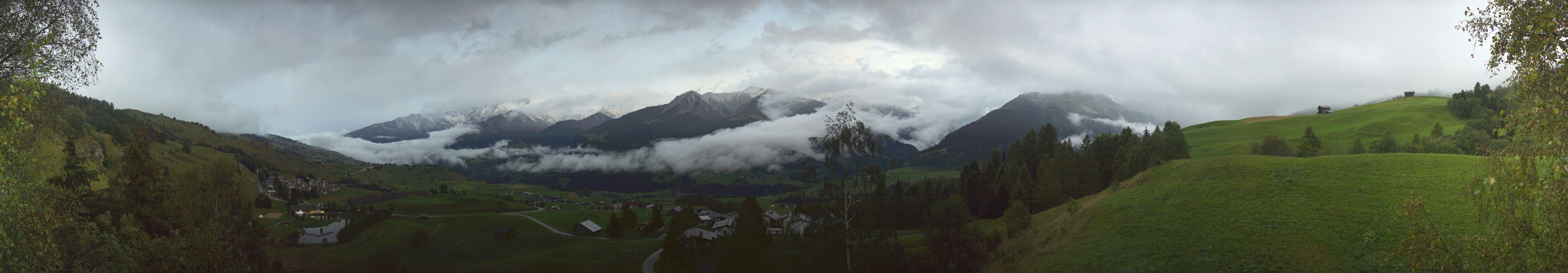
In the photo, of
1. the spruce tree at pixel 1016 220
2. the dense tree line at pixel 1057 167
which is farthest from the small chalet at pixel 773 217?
the spruce tree at pixel 1016 220

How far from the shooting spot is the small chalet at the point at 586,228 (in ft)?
324

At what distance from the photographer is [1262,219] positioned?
1260 inches

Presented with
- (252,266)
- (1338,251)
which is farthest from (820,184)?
(252,266)

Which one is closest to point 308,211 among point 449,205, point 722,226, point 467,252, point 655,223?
point 449,205

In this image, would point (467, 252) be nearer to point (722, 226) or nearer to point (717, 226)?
point (717, 226)

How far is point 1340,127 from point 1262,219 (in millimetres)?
129423

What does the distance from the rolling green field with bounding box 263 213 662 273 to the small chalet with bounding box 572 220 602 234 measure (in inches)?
189

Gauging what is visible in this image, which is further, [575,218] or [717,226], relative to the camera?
[575,218]

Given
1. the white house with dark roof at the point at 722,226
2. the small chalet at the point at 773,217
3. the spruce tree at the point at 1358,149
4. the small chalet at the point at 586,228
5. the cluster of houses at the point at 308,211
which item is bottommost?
the small chalet at the point at 586,228

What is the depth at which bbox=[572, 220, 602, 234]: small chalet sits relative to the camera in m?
98.9

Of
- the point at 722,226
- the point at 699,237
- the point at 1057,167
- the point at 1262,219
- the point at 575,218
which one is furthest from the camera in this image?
the point at 575,218

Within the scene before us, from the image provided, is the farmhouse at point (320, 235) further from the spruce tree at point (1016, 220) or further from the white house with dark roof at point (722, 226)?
the spruce tree at point (1016, 220)

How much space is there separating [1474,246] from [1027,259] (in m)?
29.9

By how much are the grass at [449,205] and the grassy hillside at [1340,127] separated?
538 ft
